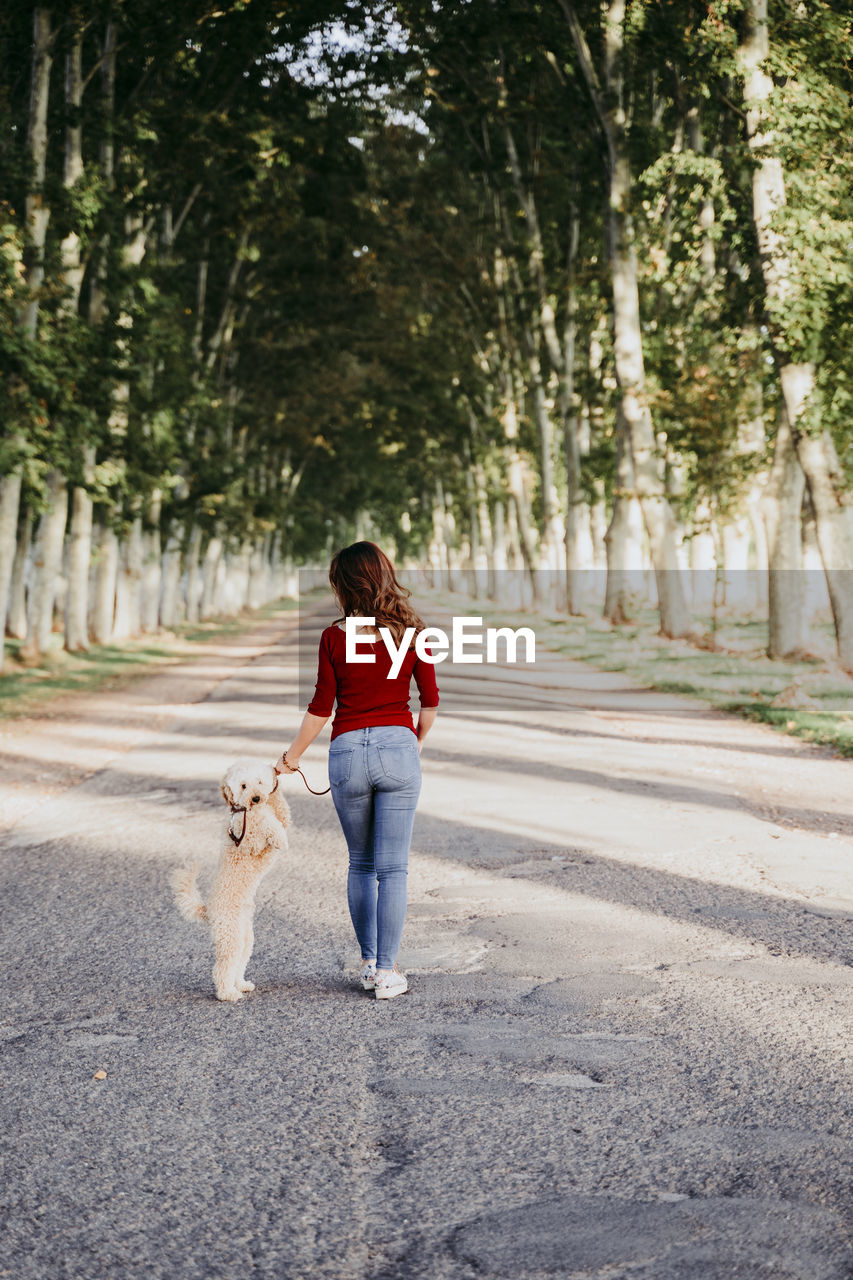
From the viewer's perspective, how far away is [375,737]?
5215 millimetres

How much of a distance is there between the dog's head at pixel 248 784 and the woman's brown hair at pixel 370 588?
0.75m

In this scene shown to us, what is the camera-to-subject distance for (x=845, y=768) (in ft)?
36.5

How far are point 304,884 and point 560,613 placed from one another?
3136 centimetres

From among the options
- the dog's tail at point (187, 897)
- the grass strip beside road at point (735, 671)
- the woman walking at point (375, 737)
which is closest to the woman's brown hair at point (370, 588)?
the woman walking at point (375, 737)

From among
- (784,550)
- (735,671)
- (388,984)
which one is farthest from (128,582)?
(388,984)

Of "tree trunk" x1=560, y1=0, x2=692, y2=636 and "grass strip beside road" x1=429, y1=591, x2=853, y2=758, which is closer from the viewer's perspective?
"grass strip beside road" x1=429, y1=591, x2=853, y2=758

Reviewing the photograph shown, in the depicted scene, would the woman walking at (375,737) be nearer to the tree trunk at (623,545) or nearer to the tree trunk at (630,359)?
the tree trunk at (630,359)

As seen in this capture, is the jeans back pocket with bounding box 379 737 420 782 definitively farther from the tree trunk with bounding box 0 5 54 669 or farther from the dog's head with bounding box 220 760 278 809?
the tree trunk with bounding box 0 5 54 669

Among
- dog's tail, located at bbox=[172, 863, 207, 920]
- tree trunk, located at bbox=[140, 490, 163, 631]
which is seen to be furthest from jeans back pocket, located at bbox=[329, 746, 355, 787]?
tree trunk, located at bbox=[140, 490, 163, 631]

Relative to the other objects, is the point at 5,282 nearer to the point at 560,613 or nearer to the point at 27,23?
the point at 27,23

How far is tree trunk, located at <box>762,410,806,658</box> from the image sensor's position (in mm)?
19641

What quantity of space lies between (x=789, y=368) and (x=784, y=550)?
3635 millimetres

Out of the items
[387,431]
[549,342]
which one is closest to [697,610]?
[549,342]

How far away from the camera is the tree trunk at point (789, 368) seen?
55.4ft
